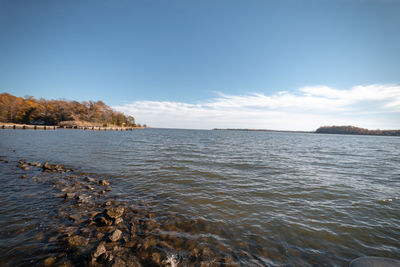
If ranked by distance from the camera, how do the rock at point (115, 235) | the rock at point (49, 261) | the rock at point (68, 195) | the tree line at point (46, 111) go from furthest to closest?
the tree line at point (46, 111)
the rock at point (68, 195)
the rock at point (115, 235)
the rock at point (49, 261)

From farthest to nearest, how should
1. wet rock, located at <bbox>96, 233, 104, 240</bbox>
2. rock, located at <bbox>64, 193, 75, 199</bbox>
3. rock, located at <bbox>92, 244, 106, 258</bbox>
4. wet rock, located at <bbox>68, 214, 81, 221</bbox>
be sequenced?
rock, located at <bbox>64, 193, 75, 199</bbox> → wet rock, located at <bbox>68, 214, 81, 221</bbox> → wet rock, located at <bbox>96, 233, 104, 240</bbox> → rock, located at <bbox>92, 244, 106, 258</bbox>

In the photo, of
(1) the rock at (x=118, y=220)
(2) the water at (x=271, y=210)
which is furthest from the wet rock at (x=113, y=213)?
(2) the water at (x=271, y=210)

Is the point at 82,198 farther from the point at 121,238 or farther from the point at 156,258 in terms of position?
the point at 156,258

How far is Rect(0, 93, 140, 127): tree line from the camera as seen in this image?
80.9m

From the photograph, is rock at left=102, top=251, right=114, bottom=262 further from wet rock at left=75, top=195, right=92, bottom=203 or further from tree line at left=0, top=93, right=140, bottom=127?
tree line at left=0, top=93, right=140, bottom=127

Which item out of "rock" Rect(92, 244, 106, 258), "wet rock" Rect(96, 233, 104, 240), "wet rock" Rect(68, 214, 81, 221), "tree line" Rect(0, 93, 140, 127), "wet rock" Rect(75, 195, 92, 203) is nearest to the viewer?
"rock" Rect(92, 244, 106, 258)

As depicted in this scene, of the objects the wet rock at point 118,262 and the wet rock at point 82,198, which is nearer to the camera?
the wet rock at point 118,262

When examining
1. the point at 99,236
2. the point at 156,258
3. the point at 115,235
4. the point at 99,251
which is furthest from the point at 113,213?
the point at 156,258

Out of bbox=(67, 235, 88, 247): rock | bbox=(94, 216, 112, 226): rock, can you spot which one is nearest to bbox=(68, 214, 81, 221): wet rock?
bbox=(94, 216, 112, 226): rock

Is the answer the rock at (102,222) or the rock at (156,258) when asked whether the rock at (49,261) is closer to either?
the rock at (102,222)

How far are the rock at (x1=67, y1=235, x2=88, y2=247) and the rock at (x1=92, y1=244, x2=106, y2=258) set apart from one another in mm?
597

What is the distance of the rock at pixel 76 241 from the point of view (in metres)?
3.83

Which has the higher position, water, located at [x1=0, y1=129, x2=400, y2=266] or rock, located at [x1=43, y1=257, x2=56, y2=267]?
rock, located at [x1=43, y1=257, x2=56, y2=267]

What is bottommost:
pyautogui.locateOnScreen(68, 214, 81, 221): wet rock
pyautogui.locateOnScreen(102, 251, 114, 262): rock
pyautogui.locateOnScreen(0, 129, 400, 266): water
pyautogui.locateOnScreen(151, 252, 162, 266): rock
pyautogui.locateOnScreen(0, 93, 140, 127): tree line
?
pyautogui.locateOnScreen(0, 129, 400, 266): water
